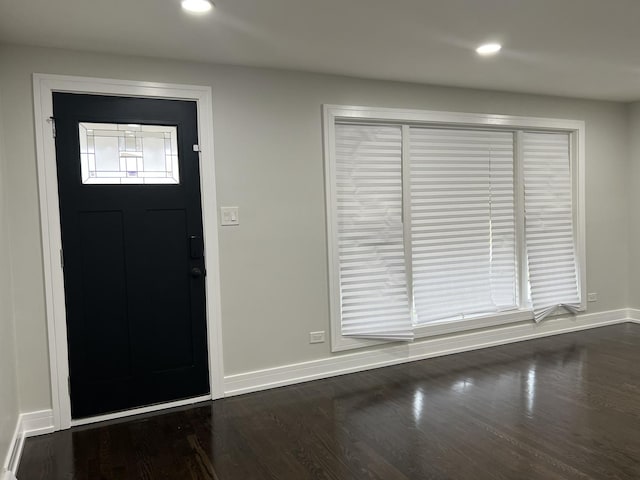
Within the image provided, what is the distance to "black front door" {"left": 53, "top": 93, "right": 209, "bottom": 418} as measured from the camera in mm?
3037

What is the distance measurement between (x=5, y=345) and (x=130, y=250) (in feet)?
2.95

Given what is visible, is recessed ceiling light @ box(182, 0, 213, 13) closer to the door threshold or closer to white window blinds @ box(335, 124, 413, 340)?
white window blinds @ box(335, 124, 413, 340)

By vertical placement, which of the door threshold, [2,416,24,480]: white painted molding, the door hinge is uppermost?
the door hinge

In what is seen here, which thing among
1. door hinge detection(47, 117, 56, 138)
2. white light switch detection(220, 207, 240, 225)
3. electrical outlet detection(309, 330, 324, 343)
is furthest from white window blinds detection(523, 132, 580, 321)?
door hinge detection(47, 117, 56, 138)

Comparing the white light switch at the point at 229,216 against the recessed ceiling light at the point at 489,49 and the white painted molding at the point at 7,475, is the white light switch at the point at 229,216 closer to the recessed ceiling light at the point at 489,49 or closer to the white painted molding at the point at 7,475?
the white painted molding at the point at 7,475

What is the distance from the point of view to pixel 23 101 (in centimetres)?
287

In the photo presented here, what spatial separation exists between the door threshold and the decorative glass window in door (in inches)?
59.8

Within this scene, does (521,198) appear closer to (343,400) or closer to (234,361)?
(343,400)

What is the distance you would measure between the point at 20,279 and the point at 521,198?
4.24m

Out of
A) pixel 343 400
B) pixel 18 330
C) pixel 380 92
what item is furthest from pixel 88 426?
pixel 380 92

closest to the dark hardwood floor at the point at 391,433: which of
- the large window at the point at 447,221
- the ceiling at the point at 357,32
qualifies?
the large window at the point at 447,221

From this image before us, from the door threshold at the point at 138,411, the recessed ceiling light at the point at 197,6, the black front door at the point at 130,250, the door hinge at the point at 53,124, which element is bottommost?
the door threshold at the point at 138,411

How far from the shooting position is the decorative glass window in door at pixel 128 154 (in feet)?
10.0

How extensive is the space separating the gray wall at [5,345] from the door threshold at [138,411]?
41 cm
